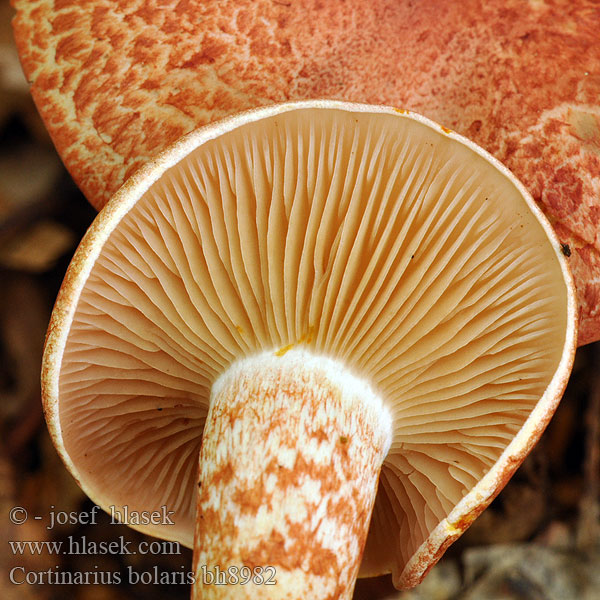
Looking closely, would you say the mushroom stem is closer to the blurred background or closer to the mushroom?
the mushroom

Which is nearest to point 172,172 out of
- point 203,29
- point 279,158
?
point 279,158

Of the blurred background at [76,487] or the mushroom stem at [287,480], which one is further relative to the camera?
the blurred background at [76,487]

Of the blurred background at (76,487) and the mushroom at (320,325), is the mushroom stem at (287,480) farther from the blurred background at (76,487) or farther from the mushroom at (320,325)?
the blurred background at (76,487)

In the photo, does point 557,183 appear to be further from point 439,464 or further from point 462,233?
point 439,464

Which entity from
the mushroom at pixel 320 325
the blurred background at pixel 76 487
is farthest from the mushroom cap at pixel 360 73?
the blurred background at pixel 76 487

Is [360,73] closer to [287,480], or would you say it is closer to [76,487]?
[287,480]

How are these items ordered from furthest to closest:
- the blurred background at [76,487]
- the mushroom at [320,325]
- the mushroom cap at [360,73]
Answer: the blurred background at [76,487] → the mushroom cap at [360,73] → the mushroom at [320,325]

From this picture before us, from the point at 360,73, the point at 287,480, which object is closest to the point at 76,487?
the point at 287,480
